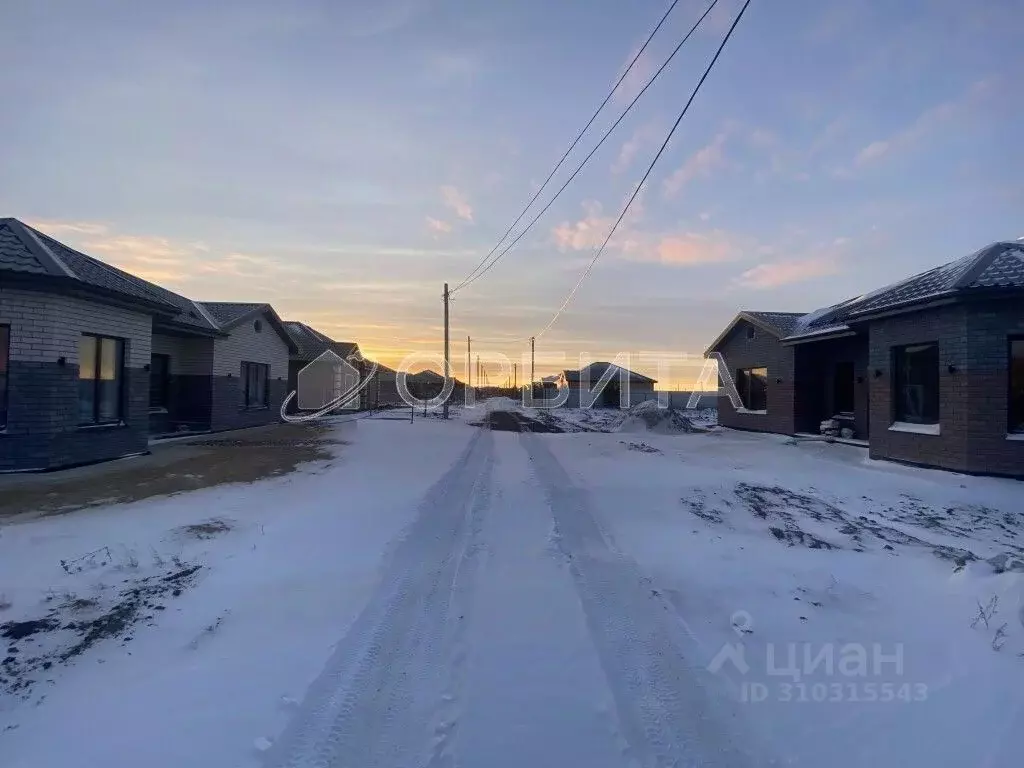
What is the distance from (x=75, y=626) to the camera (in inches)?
164

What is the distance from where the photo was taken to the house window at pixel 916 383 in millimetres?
11922

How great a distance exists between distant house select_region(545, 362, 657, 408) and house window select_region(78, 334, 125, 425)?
41391 millimetres

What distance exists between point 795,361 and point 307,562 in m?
18.4

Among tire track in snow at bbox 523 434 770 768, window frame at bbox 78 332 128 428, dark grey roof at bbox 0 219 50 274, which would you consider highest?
dark grey roof at bbox 0 219 50 274

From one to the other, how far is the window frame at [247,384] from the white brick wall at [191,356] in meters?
2.51

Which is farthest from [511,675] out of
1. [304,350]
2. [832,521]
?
[304,350]

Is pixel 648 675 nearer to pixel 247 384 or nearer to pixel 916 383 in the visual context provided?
pixel 916 383

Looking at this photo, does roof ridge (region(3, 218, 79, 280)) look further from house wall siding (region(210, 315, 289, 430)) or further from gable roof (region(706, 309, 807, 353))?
gable roof (region(706, 309, 807, 353))

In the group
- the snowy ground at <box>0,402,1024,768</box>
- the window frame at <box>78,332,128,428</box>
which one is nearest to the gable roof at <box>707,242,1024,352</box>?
the snowy ground at <box>0,402,1024,768</box>

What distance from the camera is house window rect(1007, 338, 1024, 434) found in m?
10.6

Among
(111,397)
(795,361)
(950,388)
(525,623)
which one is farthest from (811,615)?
(795,361)

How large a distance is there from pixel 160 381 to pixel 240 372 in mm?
3243

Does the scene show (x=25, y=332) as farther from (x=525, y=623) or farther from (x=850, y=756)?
(x=850, y=756)

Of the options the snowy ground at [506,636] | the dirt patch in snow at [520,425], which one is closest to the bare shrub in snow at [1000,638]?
the snowy ground at [506,636]
